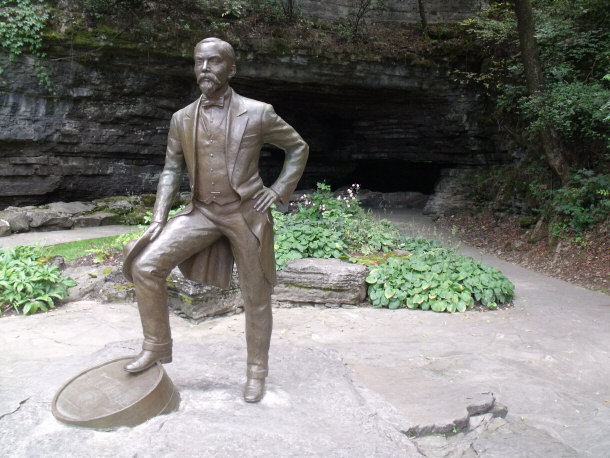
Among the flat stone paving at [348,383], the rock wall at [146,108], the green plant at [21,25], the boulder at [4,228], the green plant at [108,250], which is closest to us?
the flat stone paving at [348,383]

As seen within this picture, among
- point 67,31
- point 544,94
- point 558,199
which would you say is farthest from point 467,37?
point 67,31

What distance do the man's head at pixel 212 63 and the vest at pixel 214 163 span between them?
0.69ft

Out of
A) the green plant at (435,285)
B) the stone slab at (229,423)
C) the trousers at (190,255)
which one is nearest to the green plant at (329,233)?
the green plant at (435,285)

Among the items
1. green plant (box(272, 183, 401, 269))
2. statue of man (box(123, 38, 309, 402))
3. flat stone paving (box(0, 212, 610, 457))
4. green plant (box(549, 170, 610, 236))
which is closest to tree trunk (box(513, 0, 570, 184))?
green plant (box(549, 170, 610, 236))

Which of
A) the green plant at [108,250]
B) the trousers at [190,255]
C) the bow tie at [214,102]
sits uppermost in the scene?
the bow tie at [214,102]

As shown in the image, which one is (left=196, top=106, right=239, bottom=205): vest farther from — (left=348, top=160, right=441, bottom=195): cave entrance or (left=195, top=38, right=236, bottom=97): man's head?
(left=348, top=160, right=441, bottom=195): cave entrance

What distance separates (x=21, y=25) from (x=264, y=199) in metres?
9.60

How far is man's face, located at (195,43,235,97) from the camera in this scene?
3.12m

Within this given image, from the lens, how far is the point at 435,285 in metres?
6.12

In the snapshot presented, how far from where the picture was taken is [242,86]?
1298 centimetres

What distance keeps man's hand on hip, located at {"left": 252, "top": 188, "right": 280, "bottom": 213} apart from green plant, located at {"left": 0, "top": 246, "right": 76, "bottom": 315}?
345 cm

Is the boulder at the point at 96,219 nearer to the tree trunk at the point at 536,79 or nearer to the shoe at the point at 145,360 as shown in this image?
the shoe at the point at 145,360

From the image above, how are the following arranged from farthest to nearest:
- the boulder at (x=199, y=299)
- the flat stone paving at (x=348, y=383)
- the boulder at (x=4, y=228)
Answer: the boulder at (x=4, y=228) → the boulder at (x=199, y=299) → the flat stone paving at (x=348, y=383)

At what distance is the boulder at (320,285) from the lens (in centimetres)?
604
